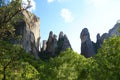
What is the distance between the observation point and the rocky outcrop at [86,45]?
489 feet

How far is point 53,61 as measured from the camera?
84500mm

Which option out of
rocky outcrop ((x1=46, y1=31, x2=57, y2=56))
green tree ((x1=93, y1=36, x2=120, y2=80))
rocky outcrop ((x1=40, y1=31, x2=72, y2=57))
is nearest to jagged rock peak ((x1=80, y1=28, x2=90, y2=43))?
rocky outcrop ((x1=40, y1=31, x2=72, y2=57))

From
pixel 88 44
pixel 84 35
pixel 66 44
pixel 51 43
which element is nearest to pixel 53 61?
pixel 66 44

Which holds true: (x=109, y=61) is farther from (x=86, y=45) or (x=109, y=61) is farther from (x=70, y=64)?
(x=86, y=45)

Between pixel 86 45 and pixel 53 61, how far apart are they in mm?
69134

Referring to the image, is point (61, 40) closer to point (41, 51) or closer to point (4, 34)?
point (41, 51)

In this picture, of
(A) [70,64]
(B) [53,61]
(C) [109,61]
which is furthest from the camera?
(B) [53,61]

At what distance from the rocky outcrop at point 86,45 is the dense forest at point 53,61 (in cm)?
6502

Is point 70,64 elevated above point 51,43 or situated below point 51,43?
below

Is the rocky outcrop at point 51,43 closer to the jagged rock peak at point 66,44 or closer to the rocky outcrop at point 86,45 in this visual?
the jagged rock peak at point 66,44

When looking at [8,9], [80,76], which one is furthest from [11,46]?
[80,76]

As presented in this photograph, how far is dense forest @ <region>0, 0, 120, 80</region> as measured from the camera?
27.6 meters

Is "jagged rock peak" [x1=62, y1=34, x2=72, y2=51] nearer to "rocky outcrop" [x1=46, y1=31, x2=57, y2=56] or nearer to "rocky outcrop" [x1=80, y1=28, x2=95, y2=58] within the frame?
"rocky outcrop" [x1=46, y1=31, x2=57, y2=56]

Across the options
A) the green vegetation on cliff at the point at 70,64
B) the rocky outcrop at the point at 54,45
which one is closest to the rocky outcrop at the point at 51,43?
the rocky outcrop at the point at 54,45
